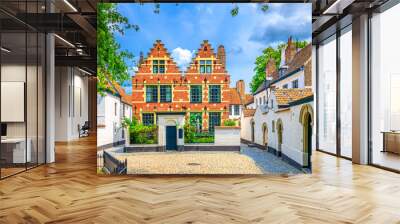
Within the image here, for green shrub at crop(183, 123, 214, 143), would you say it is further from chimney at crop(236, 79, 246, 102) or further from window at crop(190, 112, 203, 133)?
chimney at crop(236, 79, 246, 102)

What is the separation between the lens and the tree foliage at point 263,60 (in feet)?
21.1

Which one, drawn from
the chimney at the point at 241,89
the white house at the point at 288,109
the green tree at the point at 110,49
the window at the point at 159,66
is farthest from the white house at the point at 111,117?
the white house at the point at 288,109

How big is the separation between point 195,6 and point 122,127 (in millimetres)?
2464

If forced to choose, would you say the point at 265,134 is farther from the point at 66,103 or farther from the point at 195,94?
the point at 66,103

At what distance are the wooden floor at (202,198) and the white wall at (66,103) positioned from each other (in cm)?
843

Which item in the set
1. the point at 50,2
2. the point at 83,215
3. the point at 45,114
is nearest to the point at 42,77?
the point at 45,114

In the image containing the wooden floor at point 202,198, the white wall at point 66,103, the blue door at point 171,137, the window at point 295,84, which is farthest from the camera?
the white wall at point 66,103

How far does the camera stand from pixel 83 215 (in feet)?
13.4

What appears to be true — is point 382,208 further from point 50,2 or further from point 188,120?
point 50,2

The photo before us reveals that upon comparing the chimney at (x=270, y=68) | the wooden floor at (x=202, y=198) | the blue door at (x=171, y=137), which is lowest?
the wooden floor at (x=202, y=198)

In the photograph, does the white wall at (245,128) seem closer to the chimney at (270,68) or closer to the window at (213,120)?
the window at (213,120)

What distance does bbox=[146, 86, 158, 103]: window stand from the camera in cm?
660

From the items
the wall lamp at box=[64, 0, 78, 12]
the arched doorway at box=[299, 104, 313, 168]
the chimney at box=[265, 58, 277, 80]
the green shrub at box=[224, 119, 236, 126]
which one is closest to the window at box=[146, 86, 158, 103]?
the green shrub at box=[224, 119, 236, 126]

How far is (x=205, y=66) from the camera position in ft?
21.6
